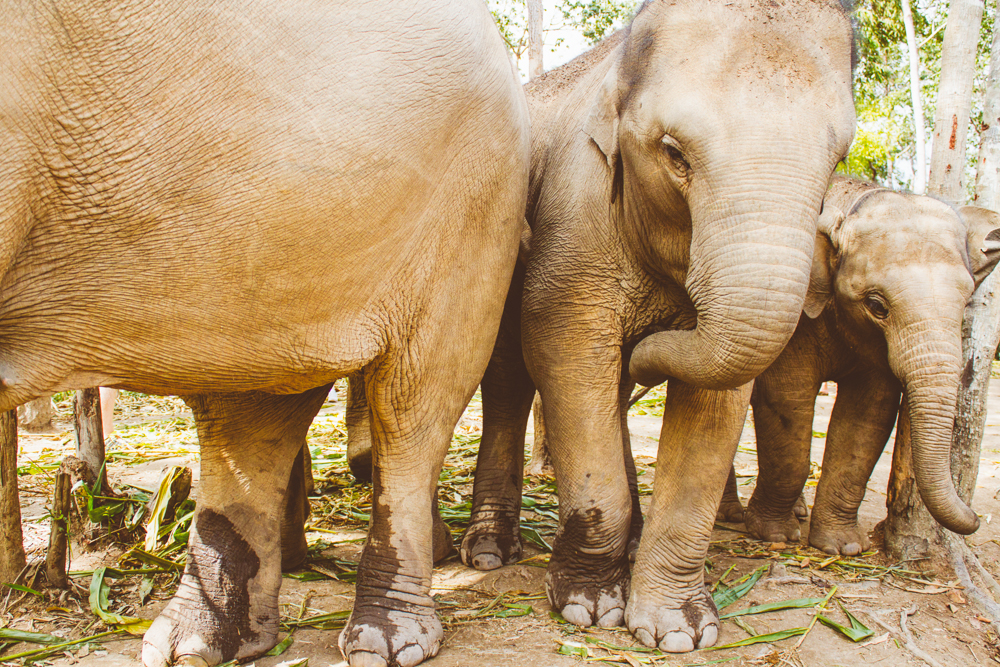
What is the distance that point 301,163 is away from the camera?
1.91 meters

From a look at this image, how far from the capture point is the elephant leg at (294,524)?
10.1 ft

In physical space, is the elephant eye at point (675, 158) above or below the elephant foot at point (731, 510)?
above

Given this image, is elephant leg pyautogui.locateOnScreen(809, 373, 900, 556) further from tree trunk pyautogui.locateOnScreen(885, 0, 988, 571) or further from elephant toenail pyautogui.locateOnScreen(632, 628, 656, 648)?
elephant toenail pyautogui.locateOnScreen(632, 628, 656, 648)

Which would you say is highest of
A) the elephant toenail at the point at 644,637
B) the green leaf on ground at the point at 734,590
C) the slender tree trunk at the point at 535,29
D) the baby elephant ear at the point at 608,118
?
the slender tree trunk at the point at 535,29

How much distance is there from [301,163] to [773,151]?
4.00 ft

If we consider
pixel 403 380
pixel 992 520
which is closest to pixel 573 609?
pixel 403 380

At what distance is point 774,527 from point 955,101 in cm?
208

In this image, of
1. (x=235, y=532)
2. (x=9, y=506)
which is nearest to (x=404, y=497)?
(x=235, y=532)

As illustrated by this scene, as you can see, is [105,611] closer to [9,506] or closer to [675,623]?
[9,506]

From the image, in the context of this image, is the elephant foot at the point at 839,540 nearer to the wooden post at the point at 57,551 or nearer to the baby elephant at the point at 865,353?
the baby elephant at the point at 865,353

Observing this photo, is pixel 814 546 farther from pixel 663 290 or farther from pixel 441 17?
pixel 441 17

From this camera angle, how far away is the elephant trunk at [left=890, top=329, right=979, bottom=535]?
8.93 ft

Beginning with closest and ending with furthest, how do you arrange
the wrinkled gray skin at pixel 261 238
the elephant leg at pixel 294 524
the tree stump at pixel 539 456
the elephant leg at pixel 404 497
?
the wrinkled gray skin at pixel 261 238, the elephant leg at pixel 404 497, the elephant leg at pixel 294 524, the tree stump at pixel 539 456

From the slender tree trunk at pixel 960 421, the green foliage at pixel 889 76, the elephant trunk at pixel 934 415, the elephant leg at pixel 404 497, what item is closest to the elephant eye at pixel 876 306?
the elephant trunk at pixel 934 415
